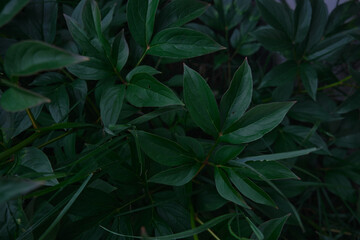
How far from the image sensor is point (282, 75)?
663mm

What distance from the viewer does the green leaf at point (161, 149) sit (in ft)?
1.45

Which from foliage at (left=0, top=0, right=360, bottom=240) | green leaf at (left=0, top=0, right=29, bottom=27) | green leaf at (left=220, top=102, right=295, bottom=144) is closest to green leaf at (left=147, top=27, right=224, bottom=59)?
foliage at (left=0, top=0, right=360, bottom=240)

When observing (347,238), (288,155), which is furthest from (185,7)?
(347,238)

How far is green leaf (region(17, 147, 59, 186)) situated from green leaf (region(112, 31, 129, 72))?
19 cm

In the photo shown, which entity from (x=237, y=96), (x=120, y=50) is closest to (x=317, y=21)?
(x=237, y=96)

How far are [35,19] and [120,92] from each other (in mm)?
240

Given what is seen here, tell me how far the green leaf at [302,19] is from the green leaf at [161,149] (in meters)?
0.39

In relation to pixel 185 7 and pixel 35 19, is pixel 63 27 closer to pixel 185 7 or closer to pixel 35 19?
pixel 35 19

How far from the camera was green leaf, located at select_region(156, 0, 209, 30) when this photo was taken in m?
0.47

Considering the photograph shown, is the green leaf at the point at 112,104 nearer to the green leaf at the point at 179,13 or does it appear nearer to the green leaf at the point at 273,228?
the green leaf at the point at 179,13

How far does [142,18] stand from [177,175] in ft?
0.86

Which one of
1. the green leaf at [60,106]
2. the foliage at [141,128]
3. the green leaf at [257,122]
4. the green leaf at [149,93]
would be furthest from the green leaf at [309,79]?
the green leaf at [60,106]

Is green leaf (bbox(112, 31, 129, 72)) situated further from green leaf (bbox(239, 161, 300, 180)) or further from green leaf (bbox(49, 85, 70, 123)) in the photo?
green leaf (bbox(239, 161, 300, 180))

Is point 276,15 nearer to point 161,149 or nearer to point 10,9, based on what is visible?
point 161,149
